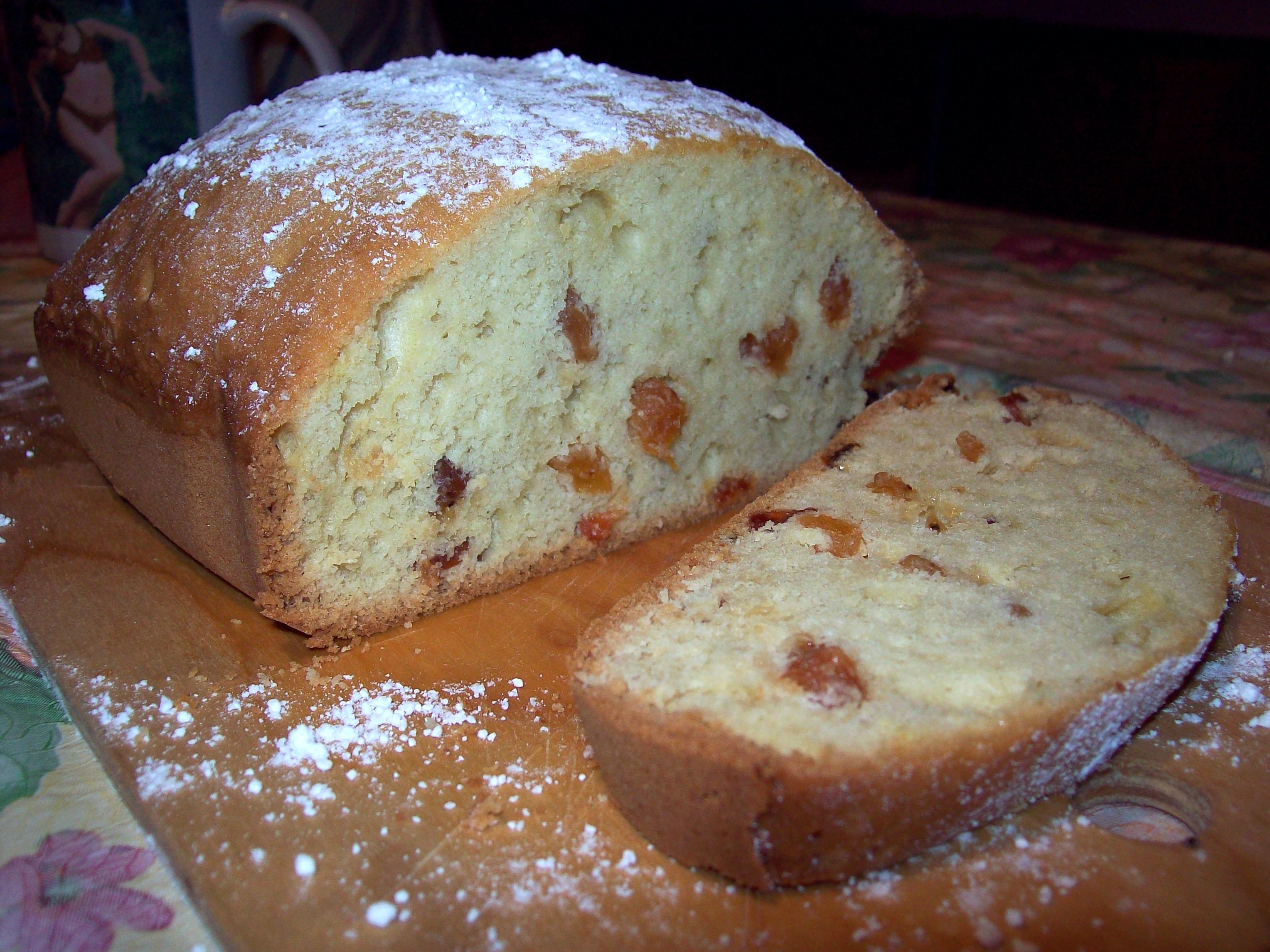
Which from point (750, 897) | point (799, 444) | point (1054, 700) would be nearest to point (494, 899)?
point (750, 897)

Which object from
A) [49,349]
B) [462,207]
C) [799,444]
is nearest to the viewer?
[462,207]

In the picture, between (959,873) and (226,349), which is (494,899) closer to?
(959,873)

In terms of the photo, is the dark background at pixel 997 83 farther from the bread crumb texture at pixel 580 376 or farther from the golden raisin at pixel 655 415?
the golden raisin at pixel 655 415

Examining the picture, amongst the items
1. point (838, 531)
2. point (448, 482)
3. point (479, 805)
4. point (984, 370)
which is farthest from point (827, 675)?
point (984, 370)

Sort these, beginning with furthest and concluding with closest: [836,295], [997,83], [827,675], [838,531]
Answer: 1. [997,83]
2. [836,295]
3. [838,531]
4. [827,675]

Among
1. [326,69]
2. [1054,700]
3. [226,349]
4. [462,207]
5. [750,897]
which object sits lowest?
[750,897]

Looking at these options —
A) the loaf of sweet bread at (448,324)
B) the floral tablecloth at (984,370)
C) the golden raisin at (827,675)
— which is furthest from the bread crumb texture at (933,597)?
the floral tablecloth at (984,370)

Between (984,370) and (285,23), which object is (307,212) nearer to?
(285,23)
